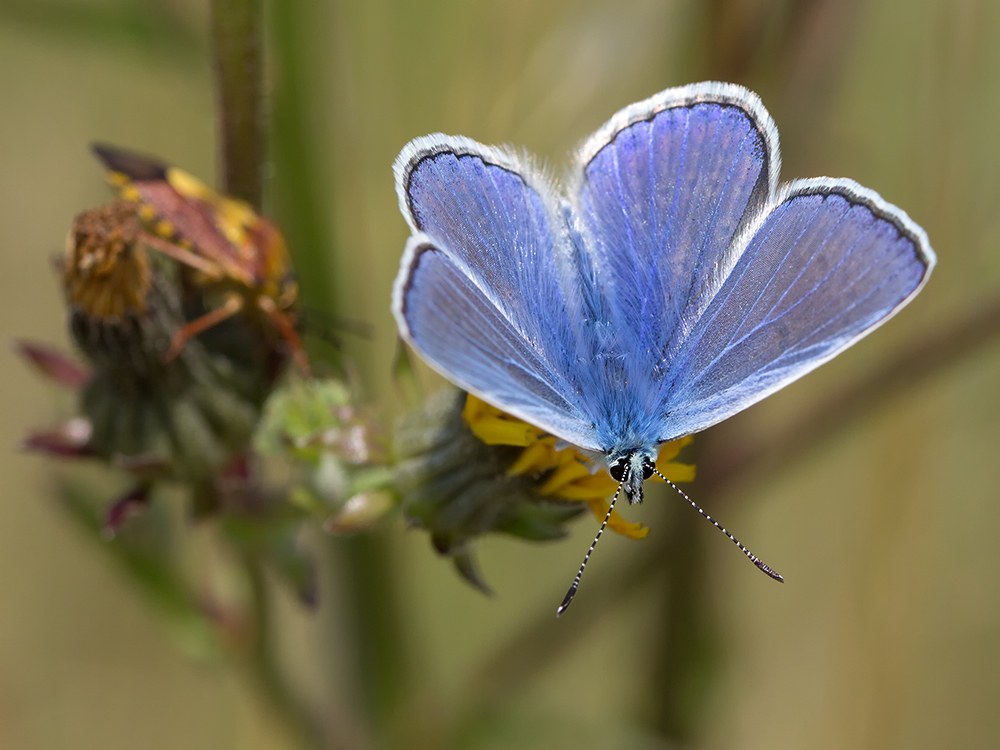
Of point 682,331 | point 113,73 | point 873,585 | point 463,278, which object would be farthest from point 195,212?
point 873,585

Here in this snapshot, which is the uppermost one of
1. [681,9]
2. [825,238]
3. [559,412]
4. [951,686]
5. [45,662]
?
[681,9]

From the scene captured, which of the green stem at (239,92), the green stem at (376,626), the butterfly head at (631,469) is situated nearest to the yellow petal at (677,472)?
the butterfly head at (631,469)

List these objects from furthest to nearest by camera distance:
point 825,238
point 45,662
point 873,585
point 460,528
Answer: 1. point 45,662
2. point 873,585
3. point 460,528
4. point 825,238

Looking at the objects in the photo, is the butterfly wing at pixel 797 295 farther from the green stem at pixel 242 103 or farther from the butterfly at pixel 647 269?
the green stem at pixel 242 103

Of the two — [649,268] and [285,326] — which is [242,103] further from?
[649,268]

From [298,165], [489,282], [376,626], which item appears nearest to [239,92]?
[298,165]

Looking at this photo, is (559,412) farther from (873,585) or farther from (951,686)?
(951,686)
